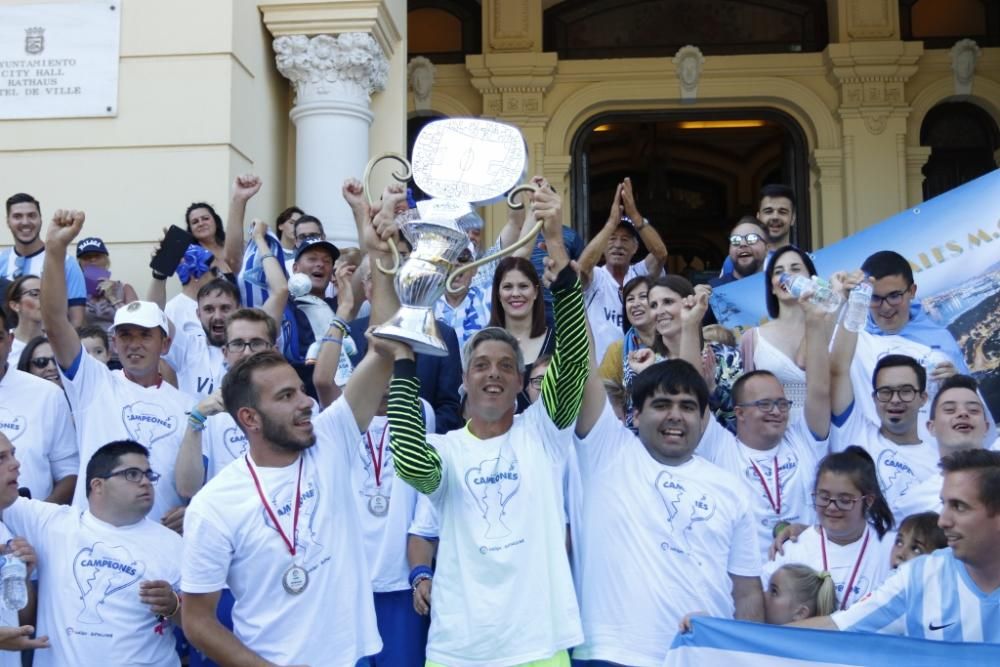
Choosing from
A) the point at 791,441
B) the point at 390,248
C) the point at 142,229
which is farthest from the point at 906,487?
A: the point at 142,229

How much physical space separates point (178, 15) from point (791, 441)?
4872 millimetres

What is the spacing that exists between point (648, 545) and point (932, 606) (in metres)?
0.89

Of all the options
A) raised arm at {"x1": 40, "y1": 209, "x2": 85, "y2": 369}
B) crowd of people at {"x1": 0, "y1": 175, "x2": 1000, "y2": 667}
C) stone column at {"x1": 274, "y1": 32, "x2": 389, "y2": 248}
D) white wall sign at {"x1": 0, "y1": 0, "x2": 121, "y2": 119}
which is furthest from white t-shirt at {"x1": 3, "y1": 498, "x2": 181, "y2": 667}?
white wall sign at {"x1": 0, "y1": 0, "x2": 121, "y2": 119}

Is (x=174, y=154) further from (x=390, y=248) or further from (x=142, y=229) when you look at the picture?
(x=390, y=248)

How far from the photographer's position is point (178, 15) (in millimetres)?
7785

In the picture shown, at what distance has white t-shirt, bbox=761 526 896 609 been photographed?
4312 millimetres

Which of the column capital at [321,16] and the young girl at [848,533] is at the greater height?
the column capital at [321,16]

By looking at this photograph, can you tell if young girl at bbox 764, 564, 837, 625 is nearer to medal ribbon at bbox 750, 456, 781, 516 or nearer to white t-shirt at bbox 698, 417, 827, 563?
white t-shirt at bbox 698, 417, 827, 563

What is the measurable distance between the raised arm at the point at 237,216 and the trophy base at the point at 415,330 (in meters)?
2.69

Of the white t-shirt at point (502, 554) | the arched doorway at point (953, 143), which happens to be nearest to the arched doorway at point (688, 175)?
the arched doorway at point (953, 143)

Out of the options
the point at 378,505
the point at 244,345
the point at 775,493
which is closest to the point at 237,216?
the point at 244,345

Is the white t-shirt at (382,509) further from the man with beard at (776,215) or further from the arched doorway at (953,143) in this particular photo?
the arched doorway at (953,143)

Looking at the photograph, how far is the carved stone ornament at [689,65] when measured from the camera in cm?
1196

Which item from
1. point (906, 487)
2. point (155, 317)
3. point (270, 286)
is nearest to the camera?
point (906, 487)
